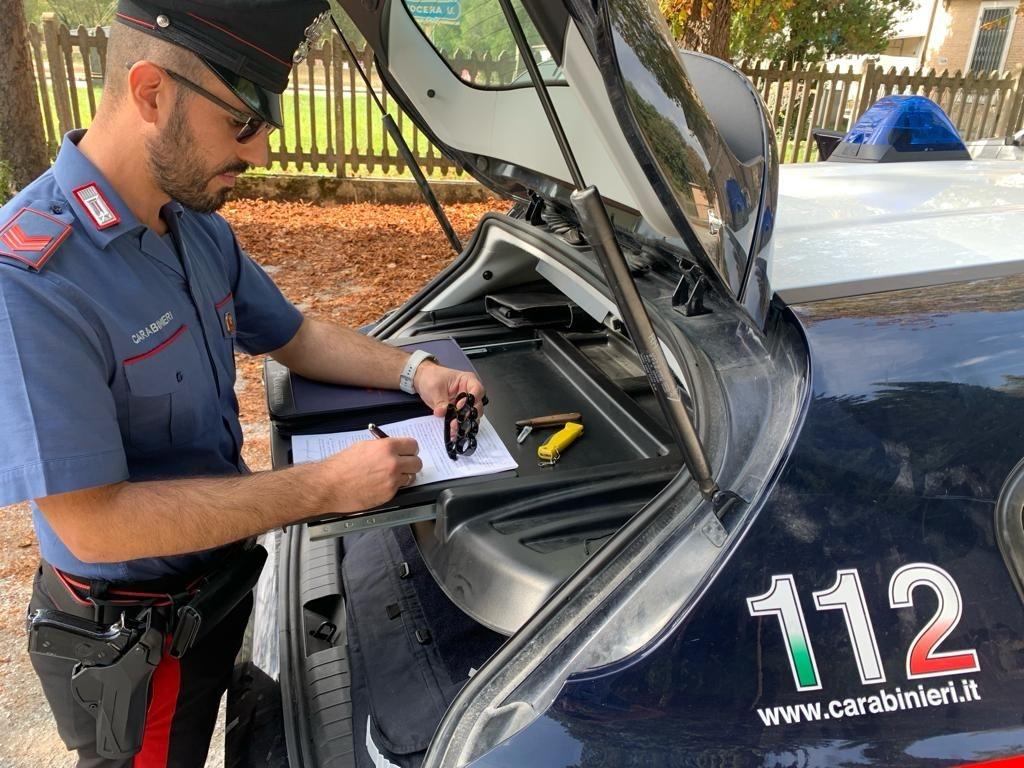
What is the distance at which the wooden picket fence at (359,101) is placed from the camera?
7453 millimetres

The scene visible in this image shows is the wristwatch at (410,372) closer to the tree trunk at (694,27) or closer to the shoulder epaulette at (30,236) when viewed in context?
the shoulder epaulette at (30,236)

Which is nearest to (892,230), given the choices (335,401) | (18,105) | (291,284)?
(335,401)

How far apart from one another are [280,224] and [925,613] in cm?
709

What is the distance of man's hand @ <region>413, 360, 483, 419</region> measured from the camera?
181cm

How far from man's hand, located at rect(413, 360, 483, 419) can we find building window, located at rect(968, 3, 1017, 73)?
23.1 meters

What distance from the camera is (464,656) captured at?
5.03ft

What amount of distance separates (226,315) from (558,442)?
31.0 inches

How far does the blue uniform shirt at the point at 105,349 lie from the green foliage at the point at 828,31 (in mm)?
15416

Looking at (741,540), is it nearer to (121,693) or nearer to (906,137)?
(121,693)

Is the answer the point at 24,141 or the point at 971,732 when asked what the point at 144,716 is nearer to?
the point at 971,732

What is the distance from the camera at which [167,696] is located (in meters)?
1.55

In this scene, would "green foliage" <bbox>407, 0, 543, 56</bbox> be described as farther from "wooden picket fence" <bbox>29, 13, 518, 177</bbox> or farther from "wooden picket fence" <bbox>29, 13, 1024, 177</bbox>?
"wooden picket fence" <bbox>29, 13, 518, 177</bbox>

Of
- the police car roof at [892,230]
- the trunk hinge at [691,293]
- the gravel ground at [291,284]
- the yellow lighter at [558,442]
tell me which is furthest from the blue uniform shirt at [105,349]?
the gravel ground at [291,284]

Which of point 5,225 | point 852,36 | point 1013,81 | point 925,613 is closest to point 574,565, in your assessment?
point 925,613
